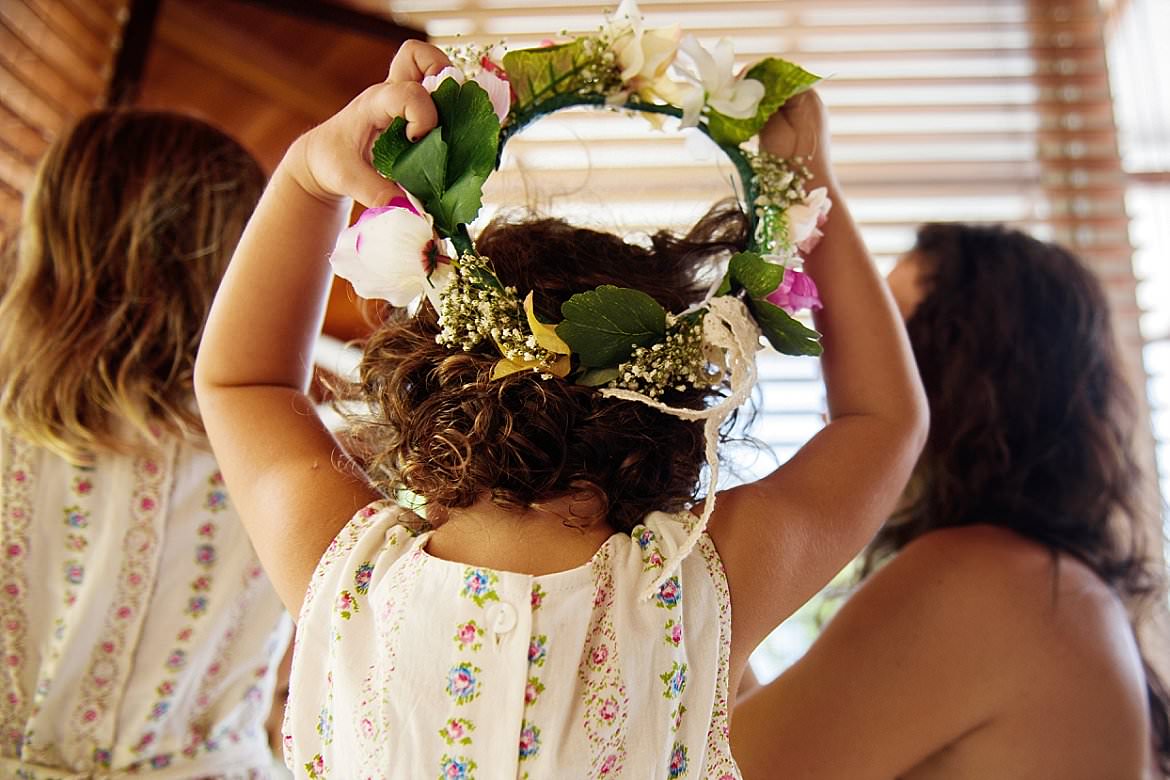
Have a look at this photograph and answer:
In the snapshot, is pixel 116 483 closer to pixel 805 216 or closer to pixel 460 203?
pixel 460 203

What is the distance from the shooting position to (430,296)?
67cm

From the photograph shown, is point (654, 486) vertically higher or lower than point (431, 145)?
lower

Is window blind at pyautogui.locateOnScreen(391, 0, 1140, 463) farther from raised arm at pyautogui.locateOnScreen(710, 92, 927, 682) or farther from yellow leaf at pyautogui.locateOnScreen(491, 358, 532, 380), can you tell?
yellow leaf at pyautogui.locateOnScreen(491, 358, 532, 380)

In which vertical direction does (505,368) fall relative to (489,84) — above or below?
below

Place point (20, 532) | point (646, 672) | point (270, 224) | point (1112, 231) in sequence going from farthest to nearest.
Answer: point (1112, 231) → point (20, 532) → point (270, 224) → point (646, 672)

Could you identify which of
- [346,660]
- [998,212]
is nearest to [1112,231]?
[998,212]

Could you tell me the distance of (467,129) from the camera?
0.64 metres

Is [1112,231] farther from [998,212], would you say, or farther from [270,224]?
[270,224]

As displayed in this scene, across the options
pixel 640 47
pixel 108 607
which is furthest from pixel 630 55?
pixel 108 607

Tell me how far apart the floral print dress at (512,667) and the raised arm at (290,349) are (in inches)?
2.1

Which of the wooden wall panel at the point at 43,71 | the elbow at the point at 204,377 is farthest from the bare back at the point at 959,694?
the wooden wall panel at the point at 43,71

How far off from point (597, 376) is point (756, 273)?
0.44ft

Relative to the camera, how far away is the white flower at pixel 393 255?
65 centimetres

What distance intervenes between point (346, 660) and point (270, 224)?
0.35 meters
